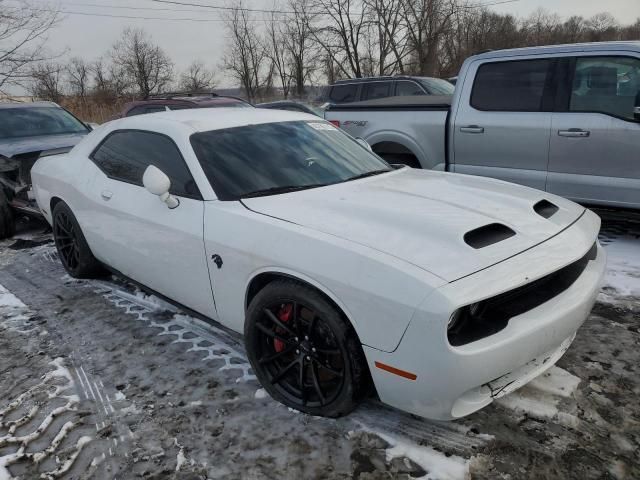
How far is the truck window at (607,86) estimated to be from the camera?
4.33 meters

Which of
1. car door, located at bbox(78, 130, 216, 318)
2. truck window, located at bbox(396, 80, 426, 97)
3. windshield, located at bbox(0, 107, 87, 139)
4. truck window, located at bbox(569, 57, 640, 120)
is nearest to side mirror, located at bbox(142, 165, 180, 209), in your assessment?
car door, located at bbox(78, 130, 216, 318)

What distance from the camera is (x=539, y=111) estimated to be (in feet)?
15.9

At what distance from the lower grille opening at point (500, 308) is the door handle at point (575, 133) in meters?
2.56

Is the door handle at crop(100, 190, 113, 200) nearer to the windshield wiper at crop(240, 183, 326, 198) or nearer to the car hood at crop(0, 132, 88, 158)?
the windshield wiper at crop(240, 183, 326, 198)

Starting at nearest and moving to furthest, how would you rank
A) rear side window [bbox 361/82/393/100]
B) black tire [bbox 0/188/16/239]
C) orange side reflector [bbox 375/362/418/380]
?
orange side reflector [bbox 375/362/418/380]
black tire [bbox 0/188/16/239]
rear side window [bbox 361/82/393/100]

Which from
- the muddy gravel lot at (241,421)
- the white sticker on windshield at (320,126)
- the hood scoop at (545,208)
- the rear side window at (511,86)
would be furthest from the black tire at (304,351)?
the rear side window at (511,86)

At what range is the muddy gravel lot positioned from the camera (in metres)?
2.19

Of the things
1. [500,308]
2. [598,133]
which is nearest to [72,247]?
[500,308]

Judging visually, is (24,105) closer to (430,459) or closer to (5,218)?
(5,218)

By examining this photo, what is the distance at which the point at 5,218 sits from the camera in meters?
6.16

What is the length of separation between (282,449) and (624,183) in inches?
152

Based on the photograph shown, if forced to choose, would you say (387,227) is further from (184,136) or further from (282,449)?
(184,136)

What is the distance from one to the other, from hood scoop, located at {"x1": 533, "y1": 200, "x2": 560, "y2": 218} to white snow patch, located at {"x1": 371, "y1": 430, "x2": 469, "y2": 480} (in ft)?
4.56

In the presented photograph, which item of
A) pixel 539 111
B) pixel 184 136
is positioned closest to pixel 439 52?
pixel 539 111
